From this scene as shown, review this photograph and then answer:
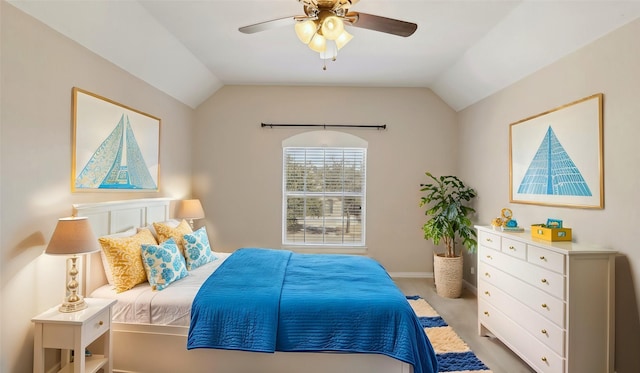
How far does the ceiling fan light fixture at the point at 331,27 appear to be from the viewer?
1774mm

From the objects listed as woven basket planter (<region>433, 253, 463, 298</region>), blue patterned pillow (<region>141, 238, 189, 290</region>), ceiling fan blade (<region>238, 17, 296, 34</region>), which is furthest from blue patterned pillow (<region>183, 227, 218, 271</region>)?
woven basket planter (<region>433, 253, 463, 298</region>)

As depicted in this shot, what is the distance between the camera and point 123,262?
2.30 metres

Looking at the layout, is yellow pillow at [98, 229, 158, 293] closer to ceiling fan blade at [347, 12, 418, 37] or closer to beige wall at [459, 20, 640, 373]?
ceiling fan blade at [347, 12, 418, 37]

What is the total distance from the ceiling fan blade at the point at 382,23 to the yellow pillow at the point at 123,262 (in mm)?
2332

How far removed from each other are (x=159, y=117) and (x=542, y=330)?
414 centimetres

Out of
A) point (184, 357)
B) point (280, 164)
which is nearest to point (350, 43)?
point (280, 164)

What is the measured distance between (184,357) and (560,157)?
3344 mm

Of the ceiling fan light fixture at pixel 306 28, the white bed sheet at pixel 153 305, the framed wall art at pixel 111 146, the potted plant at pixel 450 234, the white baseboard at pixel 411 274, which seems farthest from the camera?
the white baseboard at pixel 411 274

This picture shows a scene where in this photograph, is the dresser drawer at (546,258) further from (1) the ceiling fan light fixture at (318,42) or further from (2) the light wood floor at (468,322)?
(1) the ceiling fan light fixture at (318,42)

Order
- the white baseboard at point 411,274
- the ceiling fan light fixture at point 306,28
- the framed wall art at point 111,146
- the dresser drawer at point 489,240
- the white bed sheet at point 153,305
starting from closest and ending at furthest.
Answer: the ceiling fan light fixture at point 306,28, the white bed sheet at point 153,305, the framed wall art at point 111,146, the dresser drawer at point 489,240, the white baseboard at point 411,274

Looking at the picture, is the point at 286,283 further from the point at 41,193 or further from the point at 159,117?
the point at 159,117

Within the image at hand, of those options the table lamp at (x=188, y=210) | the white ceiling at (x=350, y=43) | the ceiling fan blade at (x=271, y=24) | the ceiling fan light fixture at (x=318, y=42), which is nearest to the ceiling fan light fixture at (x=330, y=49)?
the ceiling fan light fixture at (x=318, y=42)

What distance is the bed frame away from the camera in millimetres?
1987

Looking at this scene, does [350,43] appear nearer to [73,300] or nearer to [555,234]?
[555,234]
